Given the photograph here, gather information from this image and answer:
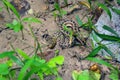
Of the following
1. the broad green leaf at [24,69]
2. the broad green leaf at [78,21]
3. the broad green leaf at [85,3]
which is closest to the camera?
the broad green leaf at [24,69]

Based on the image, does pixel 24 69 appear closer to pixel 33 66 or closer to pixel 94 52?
pixel 33 66

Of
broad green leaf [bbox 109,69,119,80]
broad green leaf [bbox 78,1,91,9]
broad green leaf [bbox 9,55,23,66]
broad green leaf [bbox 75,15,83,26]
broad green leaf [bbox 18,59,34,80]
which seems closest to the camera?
broad green leaf [bbox 18,59,34,80]

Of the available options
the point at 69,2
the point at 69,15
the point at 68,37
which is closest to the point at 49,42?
the point at 68,37

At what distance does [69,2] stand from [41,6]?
271 millimetres

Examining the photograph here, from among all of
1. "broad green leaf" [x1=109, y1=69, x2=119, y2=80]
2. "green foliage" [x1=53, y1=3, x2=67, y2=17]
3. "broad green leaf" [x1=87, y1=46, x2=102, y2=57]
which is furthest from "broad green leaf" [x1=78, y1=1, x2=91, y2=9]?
"broad green leaf" [x1=109, y1=69, x2=119, y2=80]

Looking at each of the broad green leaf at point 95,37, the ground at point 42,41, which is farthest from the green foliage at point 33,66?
the broad green leaf at point 95,37

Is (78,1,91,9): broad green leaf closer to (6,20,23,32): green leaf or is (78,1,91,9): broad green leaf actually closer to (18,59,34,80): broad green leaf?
(6,20,23,32): green leaf

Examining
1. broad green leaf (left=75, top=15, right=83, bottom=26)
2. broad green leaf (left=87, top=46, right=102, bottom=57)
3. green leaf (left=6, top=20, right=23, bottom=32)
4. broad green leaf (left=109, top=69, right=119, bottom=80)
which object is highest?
green leaf (left=6, top=20, right=23, bottom=32)

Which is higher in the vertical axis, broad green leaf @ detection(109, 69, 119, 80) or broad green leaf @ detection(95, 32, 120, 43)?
broad green leaf @ detection(95, 32, 120, 43)

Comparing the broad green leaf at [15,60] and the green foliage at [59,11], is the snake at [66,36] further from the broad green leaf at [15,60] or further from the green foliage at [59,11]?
the broad green leaf at [15,60]

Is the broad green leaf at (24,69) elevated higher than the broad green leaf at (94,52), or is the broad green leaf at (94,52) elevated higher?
the broad green leaf at (24,69)

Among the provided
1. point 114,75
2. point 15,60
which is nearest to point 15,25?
point 15,60

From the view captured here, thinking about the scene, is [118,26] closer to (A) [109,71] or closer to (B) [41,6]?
(A) [109,71]

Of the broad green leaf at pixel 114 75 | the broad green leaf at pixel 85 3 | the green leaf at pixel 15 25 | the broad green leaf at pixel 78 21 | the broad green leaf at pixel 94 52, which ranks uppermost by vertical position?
the broad green leaf at pixel 85 3
